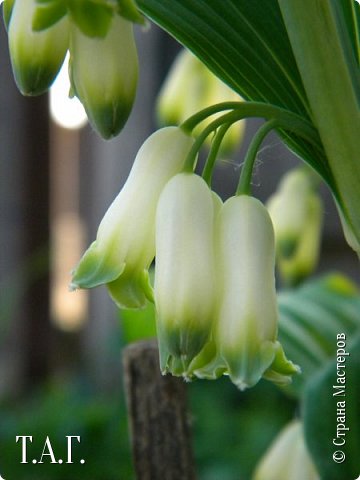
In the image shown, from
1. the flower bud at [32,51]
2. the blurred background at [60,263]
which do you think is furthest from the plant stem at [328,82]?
the blurred background at [60,263]

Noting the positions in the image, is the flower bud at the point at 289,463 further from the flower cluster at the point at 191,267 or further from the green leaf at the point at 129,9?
the green leaf at the point at 129,9

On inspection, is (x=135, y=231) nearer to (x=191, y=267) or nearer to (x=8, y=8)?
(x=191, y=267)

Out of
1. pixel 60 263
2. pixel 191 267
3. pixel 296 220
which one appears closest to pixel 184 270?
pixel 191 267

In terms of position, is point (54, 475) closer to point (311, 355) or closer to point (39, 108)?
point (311, 355)

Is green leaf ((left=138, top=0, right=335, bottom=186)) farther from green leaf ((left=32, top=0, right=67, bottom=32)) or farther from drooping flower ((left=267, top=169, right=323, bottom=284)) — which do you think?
drooping flower ((left=267, top=169, right=323, bottom=284))

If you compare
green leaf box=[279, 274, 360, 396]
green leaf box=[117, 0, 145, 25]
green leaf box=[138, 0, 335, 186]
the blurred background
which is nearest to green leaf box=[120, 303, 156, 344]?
green leaf box=[279, 274, 360, 396]

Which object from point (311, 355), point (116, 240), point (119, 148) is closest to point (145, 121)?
point (119, 148)
